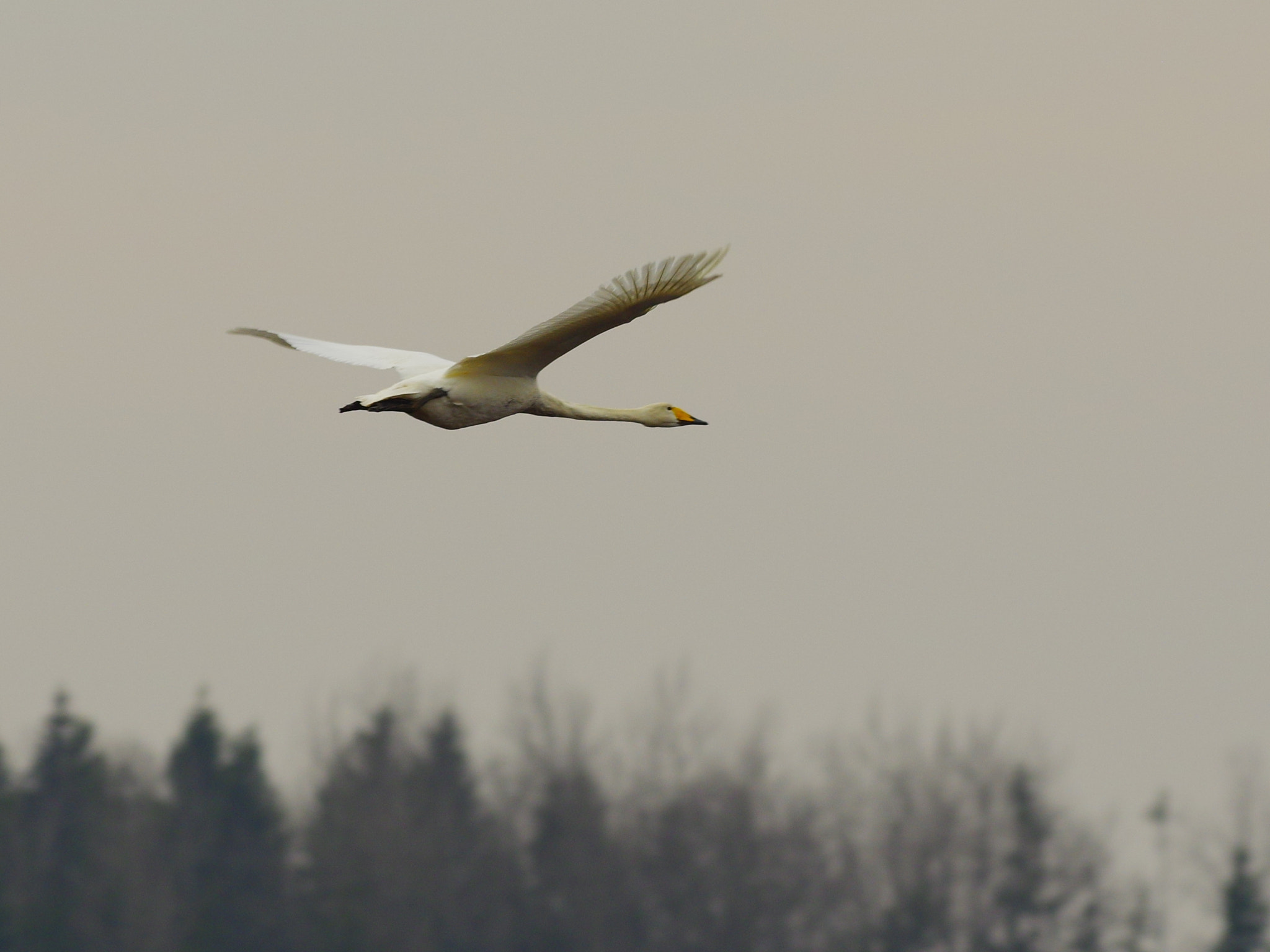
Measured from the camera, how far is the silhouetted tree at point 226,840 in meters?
63.0

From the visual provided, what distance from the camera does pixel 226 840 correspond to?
6681cm

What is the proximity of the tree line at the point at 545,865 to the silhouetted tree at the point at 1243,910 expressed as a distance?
5 centimetres

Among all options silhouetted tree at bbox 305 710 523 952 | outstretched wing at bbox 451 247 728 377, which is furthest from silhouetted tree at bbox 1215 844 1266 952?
outstretched wing at bbox 451 247 728 377

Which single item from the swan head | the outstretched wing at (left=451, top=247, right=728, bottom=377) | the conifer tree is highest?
the outstretched wing at (left=451, top=247, right=728, bottom=377)

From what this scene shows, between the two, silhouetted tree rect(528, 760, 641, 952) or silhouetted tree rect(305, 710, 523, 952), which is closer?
silhouetted tree rect(305, 710, 523, 952)

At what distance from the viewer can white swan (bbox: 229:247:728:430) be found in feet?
53.9

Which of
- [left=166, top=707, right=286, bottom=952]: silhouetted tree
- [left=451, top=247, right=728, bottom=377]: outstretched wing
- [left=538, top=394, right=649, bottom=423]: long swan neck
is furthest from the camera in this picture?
[left=166, top=707, right=286, bottom=952]: silhouetted tree

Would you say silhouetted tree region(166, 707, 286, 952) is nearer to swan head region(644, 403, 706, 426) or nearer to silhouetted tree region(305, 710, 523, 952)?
silhouetted tree region(305, 710, 523, 952)

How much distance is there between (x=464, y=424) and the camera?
729 inches

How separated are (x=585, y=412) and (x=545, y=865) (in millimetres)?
43201

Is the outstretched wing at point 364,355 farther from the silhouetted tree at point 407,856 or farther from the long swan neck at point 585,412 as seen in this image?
the silhouetted tree at point 407,856

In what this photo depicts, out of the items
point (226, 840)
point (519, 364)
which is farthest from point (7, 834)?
point (519, 364)

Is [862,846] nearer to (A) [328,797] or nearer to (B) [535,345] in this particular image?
(A) [328,797]

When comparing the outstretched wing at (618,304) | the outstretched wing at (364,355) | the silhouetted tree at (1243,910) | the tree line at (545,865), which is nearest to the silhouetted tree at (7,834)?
the tree line at (545,865)
